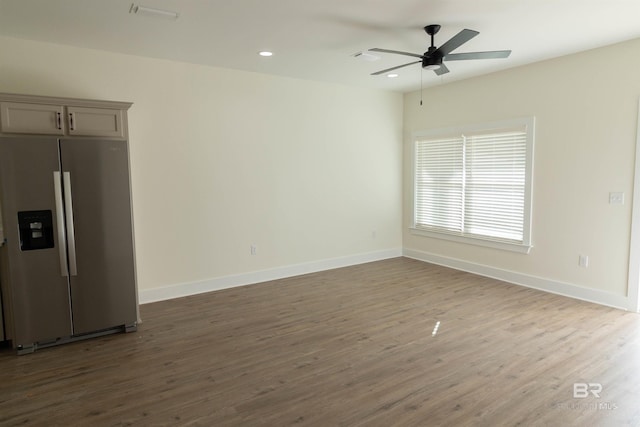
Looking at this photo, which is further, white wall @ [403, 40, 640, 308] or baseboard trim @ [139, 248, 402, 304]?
baseboard trim @ [139, 248, 402, 304]

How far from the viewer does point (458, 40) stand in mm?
3170

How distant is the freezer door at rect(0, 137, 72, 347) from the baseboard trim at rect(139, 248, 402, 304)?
1.19 metres

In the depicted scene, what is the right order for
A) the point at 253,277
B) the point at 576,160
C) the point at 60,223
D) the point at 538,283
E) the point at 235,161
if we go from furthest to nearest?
the point at 253,277 < the point at 235,161 < the point at 538,283 < the point at 576,160 < the point at 60,223

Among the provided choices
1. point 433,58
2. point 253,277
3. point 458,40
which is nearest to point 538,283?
point 433,58

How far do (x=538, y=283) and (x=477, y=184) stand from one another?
157 cm

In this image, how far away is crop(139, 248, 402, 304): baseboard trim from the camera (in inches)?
185

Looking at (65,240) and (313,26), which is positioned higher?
(313,26)

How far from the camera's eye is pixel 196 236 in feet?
16.1

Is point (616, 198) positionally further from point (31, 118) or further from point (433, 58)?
point (31, 118)

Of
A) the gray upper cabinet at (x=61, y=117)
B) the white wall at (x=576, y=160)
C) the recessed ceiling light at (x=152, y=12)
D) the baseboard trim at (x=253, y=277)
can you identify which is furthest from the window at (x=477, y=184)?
the gray upper cabinet at (x=61, y=117)

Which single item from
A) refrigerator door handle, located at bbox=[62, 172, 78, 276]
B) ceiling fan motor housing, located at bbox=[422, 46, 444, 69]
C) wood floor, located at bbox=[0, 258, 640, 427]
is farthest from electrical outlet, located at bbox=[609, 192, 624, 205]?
refrigerator door handle, located at bbox=[62, 172, 78, 276]

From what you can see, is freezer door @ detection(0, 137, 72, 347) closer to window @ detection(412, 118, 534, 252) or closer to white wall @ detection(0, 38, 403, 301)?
white wall @ detection(0, 38, 403, 301)

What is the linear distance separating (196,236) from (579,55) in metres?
5.01

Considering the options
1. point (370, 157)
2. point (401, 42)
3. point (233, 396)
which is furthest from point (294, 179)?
point (233, 396)
